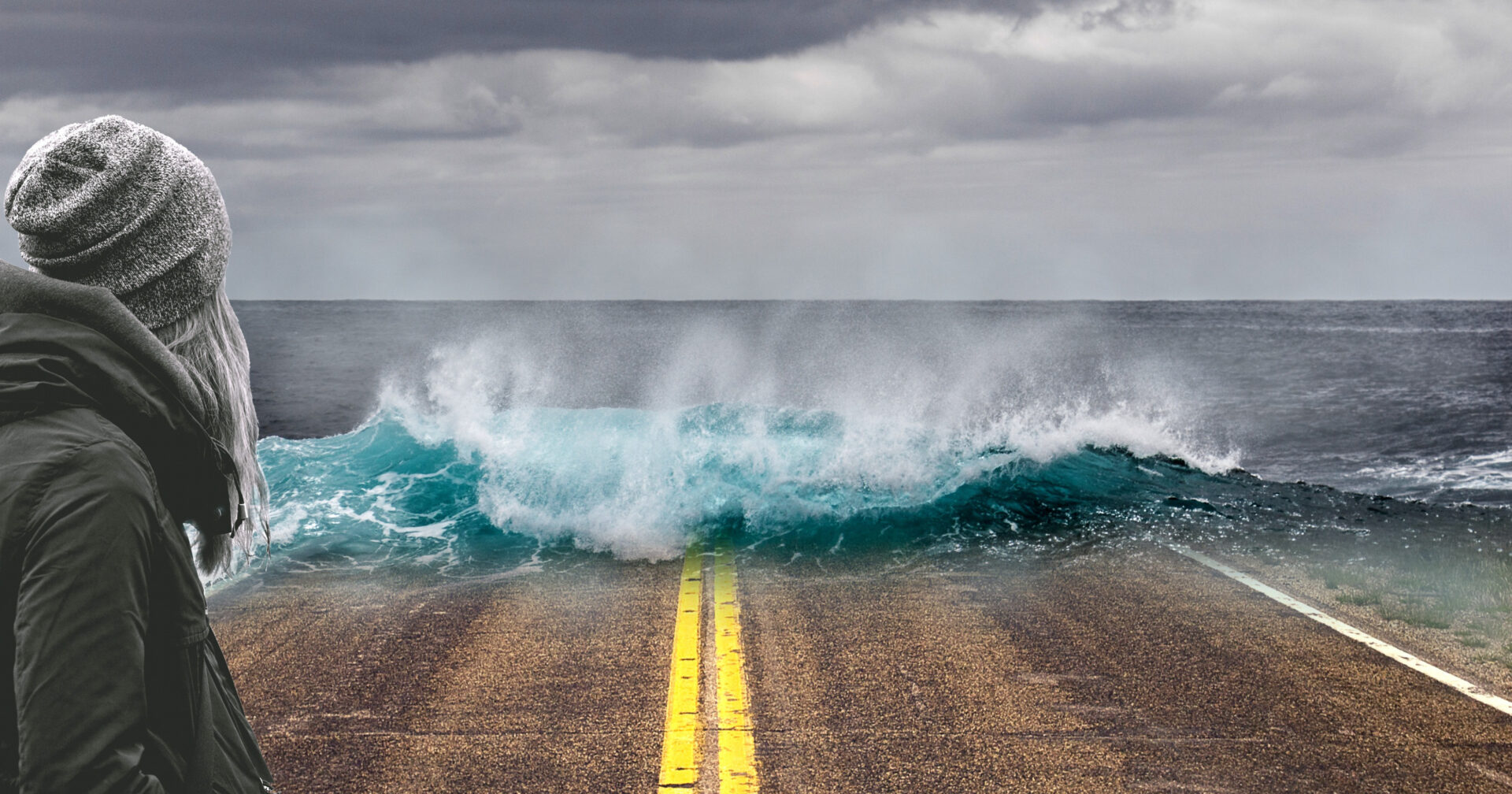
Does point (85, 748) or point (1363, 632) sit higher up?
point (85, 748)

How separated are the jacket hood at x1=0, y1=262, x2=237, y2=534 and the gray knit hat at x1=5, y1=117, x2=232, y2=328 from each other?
182 millimetres

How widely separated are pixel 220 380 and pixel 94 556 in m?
0.54

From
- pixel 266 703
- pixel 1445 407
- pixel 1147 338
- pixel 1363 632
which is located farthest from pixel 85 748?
pixel 1147 338

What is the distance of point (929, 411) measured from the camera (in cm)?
2314

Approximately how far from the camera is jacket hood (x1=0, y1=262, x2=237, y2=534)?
4.20ft

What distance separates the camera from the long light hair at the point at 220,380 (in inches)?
64.5

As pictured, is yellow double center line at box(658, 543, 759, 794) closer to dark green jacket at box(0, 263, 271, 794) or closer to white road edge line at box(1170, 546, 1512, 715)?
dark green jacket at box(0, 263, 271, 794)

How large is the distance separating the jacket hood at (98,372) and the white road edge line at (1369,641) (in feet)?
18.0

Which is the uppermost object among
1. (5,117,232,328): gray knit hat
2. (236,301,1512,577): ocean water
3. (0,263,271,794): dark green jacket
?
(5,117,232,328): gray knit hat

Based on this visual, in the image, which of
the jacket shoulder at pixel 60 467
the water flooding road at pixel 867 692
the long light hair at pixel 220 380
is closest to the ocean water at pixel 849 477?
the water flooding road at pixel 867 692

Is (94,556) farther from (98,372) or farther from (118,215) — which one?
(118,215)

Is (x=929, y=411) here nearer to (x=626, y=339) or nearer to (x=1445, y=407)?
(x=1445, y=407)

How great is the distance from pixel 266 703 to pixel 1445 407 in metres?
27.8

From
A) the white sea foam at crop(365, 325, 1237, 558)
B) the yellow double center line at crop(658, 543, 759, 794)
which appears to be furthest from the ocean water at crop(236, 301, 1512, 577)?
the yellow double center line at crop(658, 543, 759, 794)
